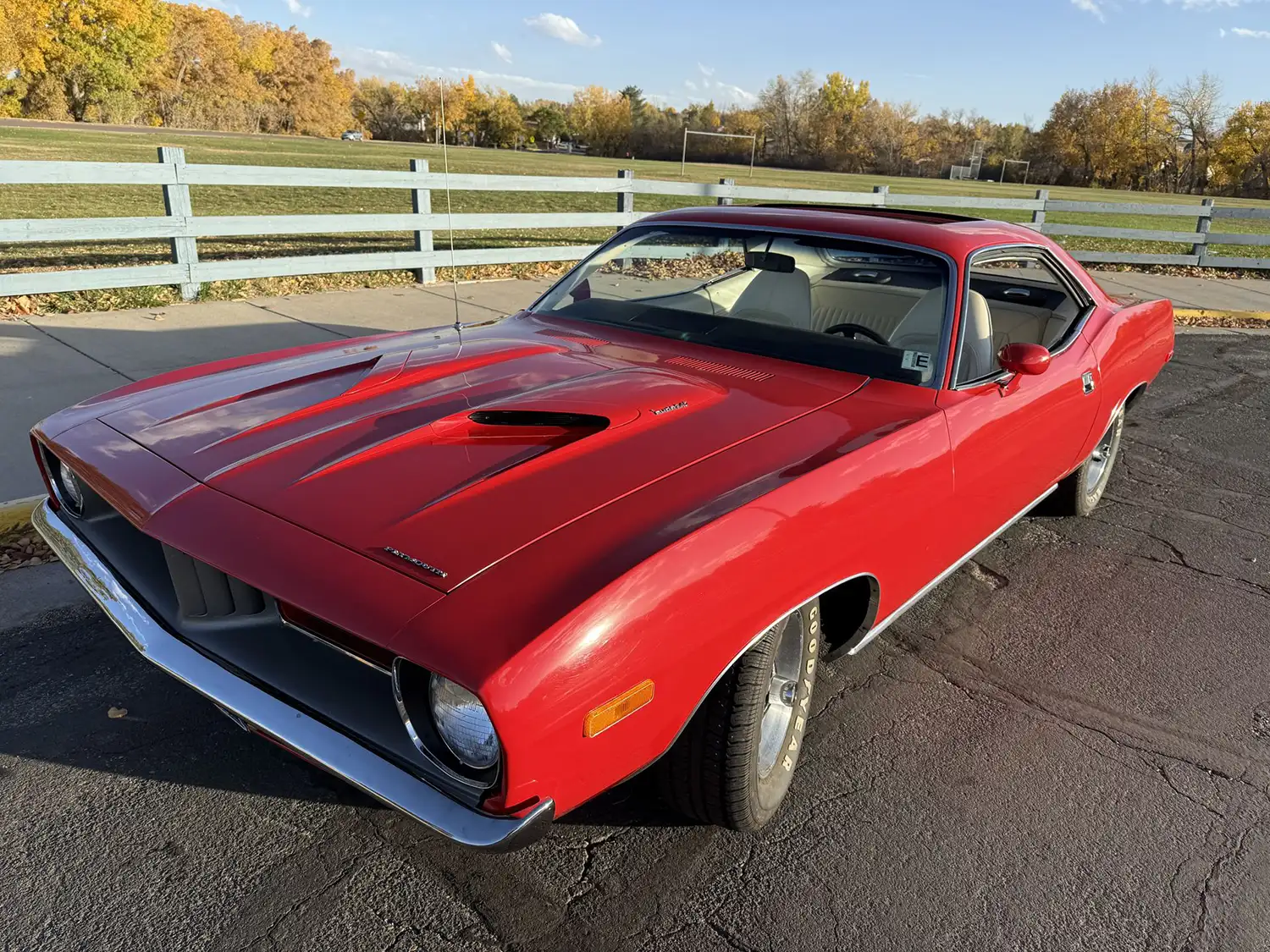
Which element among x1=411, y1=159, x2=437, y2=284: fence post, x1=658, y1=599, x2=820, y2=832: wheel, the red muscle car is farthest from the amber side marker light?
x1=411, y1=159, x2=437, y2=284: fence post

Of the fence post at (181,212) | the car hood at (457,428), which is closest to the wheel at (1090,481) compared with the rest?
the car hood at (457,428)

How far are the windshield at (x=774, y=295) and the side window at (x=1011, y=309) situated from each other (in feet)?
0.62

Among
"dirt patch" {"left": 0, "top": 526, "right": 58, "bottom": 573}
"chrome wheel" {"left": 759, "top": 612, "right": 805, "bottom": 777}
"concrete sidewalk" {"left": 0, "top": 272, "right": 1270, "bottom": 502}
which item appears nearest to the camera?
"chrome wheel" {"left": 759, "top": 612, "right": 805, "bottom": 777}

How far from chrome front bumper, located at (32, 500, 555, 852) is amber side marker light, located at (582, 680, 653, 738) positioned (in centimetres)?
16

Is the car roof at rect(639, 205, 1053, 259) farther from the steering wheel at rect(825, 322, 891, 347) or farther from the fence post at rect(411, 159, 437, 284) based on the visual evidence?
the fence post at rect(411, 159, 437, 284)

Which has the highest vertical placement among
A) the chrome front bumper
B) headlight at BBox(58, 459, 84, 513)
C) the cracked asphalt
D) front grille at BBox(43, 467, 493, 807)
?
headlight at BBox(58, 459, 84, 513)

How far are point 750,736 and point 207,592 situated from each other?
51.9 inches

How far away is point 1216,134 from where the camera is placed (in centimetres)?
6862

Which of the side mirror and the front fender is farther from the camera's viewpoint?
the side mirror

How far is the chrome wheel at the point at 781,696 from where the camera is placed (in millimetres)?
2367

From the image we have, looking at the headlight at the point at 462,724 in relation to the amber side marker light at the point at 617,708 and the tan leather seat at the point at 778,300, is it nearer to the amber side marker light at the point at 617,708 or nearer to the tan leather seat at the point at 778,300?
the amber side marker light at the point at 617,708

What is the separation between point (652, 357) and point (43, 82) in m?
79.4

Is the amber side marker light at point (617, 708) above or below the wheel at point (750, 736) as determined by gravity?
above

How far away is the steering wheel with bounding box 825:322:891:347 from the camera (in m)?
3.18
